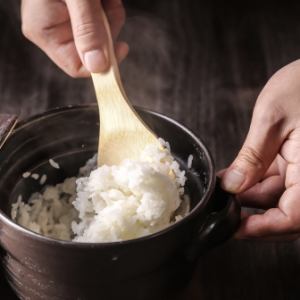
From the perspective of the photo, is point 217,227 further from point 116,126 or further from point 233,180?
point 116,126

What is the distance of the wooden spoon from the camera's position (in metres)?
0.72

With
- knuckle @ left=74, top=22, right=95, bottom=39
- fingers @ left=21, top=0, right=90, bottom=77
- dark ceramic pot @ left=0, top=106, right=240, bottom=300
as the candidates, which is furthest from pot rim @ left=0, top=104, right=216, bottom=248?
fingers @ left=21, top=0, right=90, bottom=77

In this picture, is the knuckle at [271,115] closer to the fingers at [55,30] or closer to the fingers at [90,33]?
the fingers at [90,33]

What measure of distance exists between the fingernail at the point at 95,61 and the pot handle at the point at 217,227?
0.79 ft

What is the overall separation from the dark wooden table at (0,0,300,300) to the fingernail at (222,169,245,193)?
0.24 meters

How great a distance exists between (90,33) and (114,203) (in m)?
0.25

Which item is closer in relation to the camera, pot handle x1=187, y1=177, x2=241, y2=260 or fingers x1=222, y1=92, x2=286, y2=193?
pot handle x1=187, y1=177, x2=241, y2=260

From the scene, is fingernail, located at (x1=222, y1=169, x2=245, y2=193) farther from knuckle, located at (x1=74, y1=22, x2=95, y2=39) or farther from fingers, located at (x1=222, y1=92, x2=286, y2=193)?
knuckle, located at (x1=74, y1=22, x2=95, y2=39)

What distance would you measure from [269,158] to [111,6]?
41 cm

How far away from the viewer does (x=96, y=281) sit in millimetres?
593

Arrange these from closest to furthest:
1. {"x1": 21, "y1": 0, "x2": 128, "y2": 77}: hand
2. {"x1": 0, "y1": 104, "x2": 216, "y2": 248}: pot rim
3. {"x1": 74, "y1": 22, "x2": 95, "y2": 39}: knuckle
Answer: {"x1": 0, "y1": 104, "x2": 216, "y2": 248}: pot rim, {"x1": 74, "y1": 22, "x2": 95, "y2": 39}: knuckle, {"x1": 21, "y1": 0, "x2": 128, "y2": 77}: hand

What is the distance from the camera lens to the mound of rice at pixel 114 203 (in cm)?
64

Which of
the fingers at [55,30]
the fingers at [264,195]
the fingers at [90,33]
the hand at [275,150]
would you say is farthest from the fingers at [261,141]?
the fingers at [55,30]

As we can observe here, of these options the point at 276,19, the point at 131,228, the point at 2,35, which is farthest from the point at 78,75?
the point at 276,19
